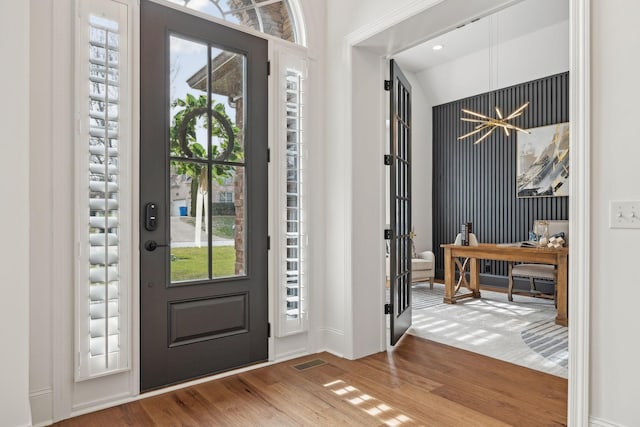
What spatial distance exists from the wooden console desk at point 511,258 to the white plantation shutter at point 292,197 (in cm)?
275

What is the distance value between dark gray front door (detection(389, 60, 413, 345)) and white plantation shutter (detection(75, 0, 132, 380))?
6.69 ft

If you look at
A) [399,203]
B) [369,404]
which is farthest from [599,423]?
[399,203]

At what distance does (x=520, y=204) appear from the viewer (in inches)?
251

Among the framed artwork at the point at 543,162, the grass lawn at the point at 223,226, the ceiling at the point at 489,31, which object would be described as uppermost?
the ceiling at the point at 489,31

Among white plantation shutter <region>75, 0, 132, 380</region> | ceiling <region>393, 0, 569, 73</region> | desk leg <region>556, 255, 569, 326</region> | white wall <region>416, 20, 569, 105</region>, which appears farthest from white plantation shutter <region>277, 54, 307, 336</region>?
white wall <region>416, 20, 569, 105</region>

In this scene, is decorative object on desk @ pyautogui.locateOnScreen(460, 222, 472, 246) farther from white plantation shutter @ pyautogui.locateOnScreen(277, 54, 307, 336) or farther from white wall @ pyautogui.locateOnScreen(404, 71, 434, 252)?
white plantation shutter @ pyautogui.locateOnScreen(277, 54, 307, 336)

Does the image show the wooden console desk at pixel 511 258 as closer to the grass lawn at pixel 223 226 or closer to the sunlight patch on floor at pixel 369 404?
the sunlight patch on floor at pixel 369 404

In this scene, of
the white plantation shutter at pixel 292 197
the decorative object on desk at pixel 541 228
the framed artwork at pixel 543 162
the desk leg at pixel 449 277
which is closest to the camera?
the white plantation shutter at pixel 292 197

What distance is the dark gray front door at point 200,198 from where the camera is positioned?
2.54 meters

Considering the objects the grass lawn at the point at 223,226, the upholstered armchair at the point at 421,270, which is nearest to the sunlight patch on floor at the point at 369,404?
the grass lawn at the point at 223,226

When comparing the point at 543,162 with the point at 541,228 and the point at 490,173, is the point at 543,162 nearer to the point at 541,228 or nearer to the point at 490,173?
the point at 490,173

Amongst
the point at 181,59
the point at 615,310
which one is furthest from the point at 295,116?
the point at 615,310

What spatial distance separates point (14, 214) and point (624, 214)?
2.79 meters

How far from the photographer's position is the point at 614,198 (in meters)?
1.87
